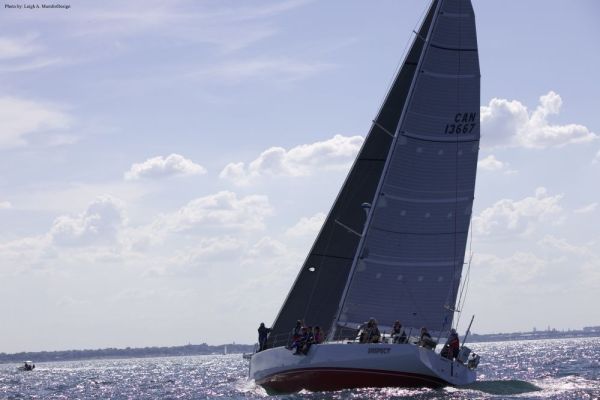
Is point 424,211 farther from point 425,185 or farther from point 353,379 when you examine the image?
point 353,379

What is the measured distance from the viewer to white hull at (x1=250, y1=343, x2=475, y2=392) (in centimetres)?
2666

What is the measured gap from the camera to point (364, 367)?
2673 centimetres

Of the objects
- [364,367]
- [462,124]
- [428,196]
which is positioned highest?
[462,124]

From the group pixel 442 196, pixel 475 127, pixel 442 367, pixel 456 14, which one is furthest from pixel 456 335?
pixel 456 14

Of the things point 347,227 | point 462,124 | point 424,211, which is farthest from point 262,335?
point 462,124

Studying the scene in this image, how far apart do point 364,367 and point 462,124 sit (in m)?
8.06

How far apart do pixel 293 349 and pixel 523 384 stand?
10.7 metres

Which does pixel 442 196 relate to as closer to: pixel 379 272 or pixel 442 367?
pixel 379 272

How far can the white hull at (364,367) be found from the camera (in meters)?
26.7

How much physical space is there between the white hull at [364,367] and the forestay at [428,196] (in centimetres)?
219

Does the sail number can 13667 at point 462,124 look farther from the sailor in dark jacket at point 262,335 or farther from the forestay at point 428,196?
the sailor in dark jacket at point 262,335

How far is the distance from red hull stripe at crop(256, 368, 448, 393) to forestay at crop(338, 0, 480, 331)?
2.31 metres

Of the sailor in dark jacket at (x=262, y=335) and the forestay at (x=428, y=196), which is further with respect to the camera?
the sailor in dark jacket at (x=262, y=335)

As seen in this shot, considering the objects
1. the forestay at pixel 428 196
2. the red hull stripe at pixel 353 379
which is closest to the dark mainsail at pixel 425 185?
the forestay at pixel 428 196
